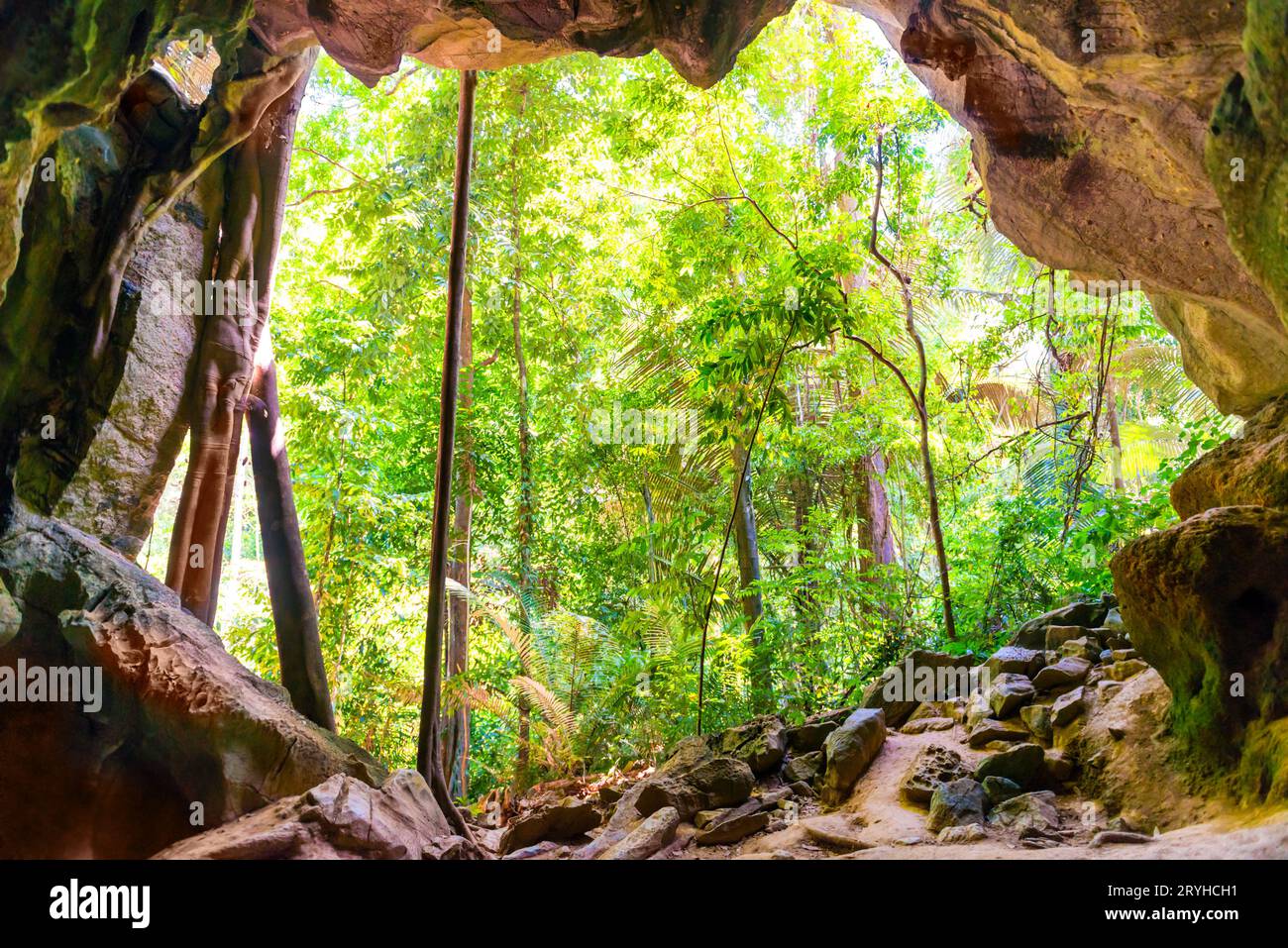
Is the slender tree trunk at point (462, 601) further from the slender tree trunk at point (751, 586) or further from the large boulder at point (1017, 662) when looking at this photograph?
the large boulder at point (1017, 662)

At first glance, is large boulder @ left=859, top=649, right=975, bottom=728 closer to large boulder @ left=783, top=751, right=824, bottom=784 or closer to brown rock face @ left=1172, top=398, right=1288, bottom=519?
large boulder @ left=783, top=751, right=824, bottom=784

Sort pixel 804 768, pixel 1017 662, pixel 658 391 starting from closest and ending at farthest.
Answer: pixel 804 768, pixel 1017 662, pixel 658 391

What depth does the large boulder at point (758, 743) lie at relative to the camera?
18.4ft

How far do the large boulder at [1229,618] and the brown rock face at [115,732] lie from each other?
440 cm

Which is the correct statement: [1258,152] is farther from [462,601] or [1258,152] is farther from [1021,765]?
[462,601]

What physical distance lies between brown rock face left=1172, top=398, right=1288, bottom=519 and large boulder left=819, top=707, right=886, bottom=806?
7.24 feet

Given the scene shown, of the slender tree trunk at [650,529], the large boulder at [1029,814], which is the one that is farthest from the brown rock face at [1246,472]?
the slender tree trunk at [650,529]

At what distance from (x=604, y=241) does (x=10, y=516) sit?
8214 millimetres

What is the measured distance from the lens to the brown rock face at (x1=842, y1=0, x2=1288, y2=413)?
13.6 feet

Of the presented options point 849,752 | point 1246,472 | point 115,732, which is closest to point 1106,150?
point 1246,472

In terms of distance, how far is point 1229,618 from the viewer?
3.62m

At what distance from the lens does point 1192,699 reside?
3865 millimetres

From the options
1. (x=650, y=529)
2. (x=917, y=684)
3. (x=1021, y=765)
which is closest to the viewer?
(x=1021, y=765)

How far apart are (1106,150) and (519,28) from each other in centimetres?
359
